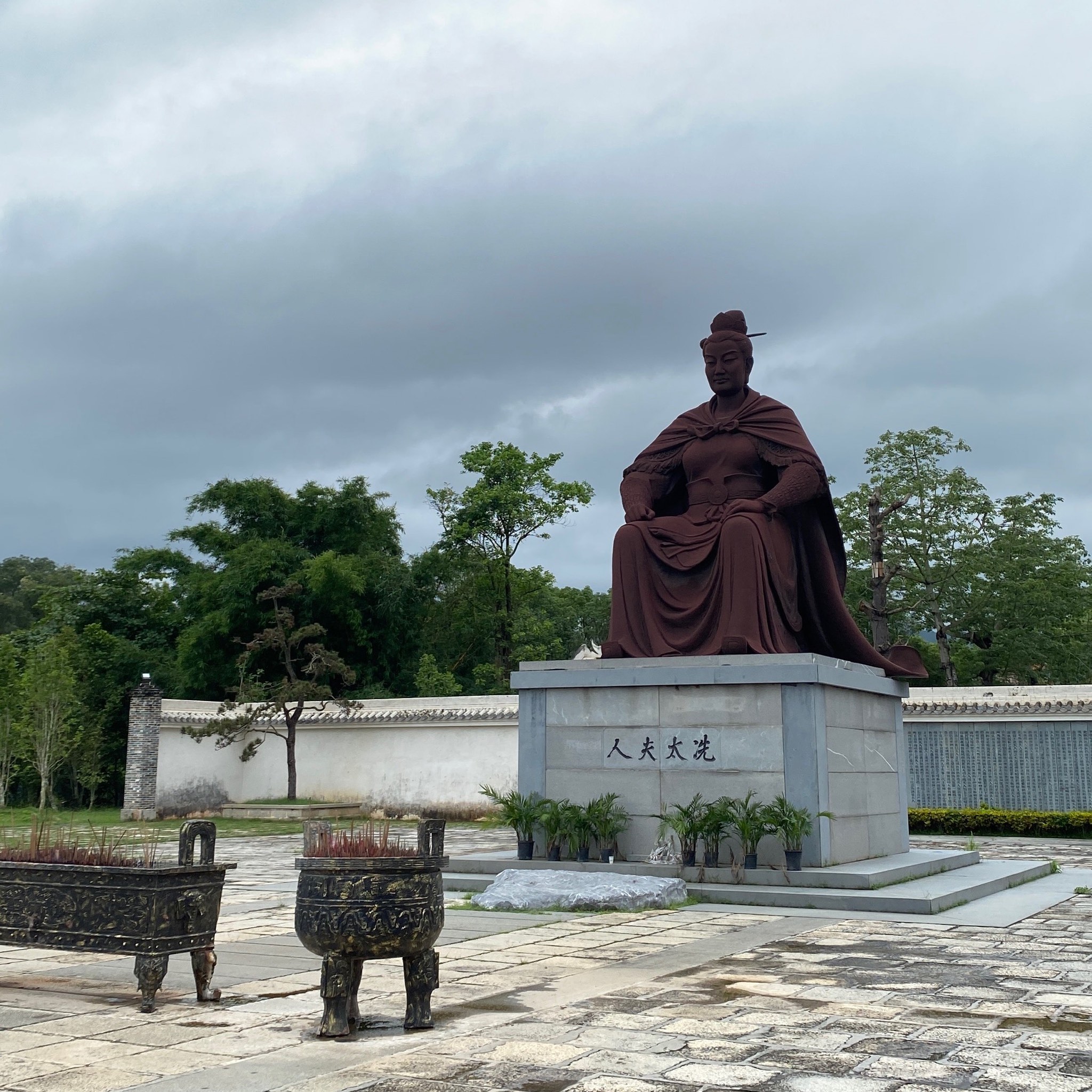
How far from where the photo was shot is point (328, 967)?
3.71 m

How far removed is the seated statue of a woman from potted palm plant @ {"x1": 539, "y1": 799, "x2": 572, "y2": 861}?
50.4 inches

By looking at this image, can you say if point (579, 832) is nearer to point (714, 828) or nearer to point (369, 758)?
point (714, 828)

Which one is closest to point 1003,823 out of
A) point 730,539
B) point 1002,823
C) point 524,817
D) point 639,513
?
point 1002,823

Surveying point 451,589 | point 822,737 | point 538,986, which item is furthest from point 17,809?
point 538,986

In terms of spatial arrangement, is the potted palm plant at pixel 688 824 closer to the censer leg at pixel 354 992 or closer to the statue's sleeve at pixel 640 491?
the statue's sleeve at pixel 640 491

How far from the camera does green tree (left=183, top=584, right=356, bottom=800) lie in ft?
58.6

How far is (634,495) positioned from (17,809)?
1432cm

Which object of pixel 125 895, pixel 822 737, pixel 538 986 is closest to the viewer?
pixel 125 895

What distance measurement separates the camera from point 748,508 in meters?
8.67

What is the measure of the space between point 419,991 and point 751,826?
4.08 m

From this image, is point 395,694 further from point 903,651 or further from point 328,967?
point 328,967

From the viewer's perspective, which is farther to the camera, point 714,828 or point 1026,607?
point 1026,607

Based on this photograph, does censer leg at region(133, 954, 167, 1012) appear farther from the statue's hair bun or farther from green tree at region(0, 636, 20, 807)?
green tree at region(0, 636, 20, 807)

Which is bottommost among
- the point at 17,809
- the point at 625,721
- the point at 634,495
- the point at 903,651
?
the point at 17,809
